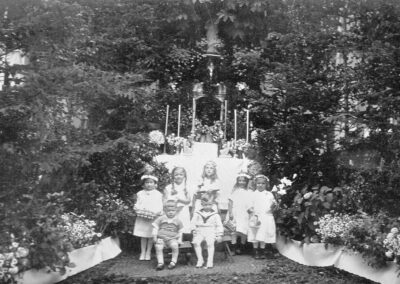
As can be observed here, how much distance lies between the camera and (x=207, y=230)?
6.89 metres

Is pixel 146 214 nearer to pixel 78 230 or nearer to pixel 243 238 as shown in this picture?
pixel 78 230

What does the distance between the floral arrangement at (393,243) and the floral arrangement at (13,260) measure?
3.52 metres

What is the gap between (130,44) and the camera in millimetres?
10625

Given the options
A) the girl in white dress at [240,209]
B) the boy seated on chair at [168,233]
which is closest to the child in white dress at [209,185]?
the girl in white dress at [240,209]

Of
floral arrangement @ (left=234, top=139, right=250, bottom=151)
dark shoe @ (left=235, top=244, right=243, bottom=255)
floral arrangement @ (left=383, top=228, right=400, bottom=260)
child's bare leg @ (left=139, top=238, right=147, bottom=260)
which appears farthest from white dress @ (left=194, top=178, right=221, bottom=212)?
floral arrangement @ (left=383, top=228, right=400, bottom=260)

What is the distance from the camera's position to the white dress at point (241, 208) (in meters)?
7.73

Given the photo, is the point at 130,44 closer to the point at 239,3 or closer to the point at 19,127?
the point at 239,3

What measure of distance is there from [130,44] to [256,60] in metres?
2.63

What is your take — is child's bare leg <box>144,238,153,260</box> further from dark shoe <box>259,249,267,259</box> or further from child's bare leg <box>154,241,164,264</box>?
dark shoe <box>259,249,267,259</box>

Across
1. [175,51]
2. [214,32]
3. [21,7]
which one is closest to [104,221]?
[21,7]

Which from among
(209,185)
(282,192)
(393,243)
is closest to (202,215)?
(209,185)

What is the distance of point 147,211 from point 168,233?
0.52m

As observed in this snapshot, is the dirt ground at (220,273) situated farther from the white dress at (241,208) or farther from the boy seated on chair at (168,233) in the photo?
the white dress at (241,208)

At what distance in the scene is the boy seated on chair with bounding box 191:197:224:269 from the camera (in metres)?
6.86
